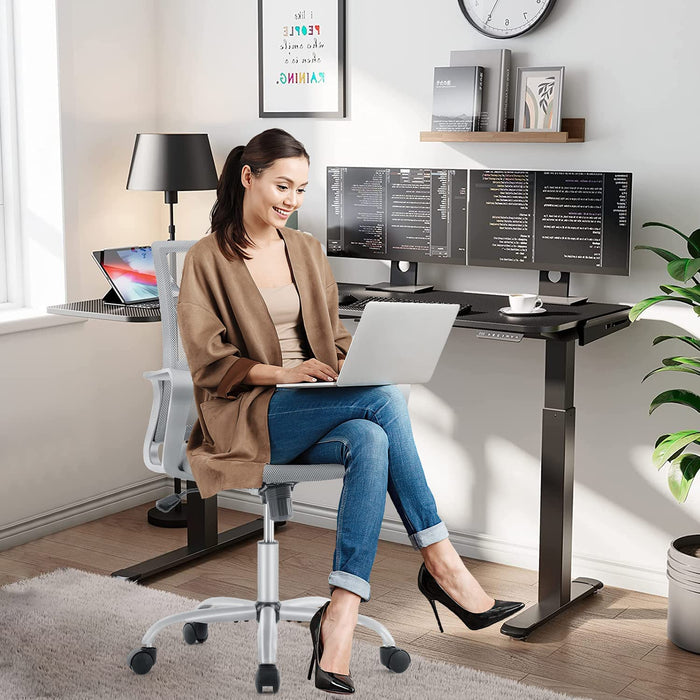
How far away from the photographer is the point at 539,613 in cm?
290

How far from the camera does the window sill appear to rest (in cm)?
341

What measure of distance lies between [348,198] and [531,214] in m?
0.62

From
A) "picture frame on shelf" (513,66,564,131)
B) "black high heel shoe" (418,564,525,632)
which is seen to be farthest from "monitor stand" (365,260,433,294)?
"black high heel shoe" (418,564,525,632)

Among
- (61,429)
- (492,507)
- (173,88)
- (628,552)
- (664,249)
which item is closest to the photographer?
(664,249)

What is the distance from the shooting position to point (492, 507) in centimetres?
342

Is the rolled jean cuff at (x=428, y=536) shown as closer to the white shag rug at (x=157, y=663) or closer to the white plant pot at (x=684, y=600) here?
the white shag rug at (x=157, y=663)

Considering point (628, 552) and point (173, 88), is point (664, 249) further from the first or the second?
point (173, 88)

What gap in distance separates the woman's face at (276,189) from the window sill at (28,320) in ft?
4.09

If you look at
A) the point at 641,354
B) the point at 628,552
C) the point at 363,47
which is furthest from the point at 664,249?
the point at 363,47

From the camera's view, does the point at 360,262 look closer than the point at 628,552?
No

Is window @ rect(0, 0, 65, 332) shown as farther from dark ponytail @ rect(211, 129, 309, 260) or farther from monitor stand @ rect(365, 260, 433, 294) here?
dark ponytail @ rect(211, 129, 309, 260)

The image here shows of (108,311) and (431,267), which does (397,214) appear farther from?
(108,311)

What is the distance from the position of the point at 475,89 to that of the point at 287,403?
1247 mm

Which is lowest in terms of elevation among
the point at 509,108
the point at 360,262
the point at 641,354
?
the point at 641,354
